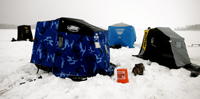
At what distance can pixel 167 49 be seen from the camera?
16.4ft

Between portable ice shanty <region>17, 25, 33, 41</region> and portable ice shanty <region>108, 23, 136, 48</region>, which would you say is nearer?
portable ice shanty <region>108, 23, 136, 48</region>

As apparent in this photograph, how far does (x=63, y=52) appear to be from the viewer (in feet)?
12.3

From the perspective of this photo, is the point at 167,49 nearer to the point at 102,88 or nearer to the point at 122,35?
the point at 102,88

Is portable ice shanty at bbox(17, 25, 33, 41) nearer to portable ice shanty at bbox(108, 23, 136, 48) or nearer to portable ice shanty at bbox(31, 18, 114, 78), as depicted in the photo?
portable ice shanty at bbox(108, 23, 136, 48)

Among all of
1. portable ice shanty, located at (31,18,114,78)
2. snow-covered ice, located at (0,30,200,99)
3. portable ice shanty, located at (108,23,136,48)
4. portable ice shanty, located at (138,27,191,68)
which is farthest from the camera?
portable ice shanty, located at (108,23,136,48)

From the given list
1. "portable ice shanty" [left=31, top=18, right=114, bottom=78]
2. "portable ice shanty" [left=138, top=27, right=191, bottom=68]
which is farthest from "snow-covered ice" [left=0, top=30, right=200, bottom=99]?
"portable ice shanty" [left=138, top=27, right=191, bottom=68]

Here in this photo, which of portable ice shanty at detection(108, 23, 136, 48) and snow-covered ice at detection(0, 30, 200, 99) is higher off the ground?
portable ice shanty at detection(108, 23, 136, 48)

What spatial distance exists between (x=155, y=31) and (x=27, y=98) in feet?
20.5

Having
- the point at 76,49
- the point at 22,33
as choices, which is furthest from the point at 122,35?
the point at 22,33

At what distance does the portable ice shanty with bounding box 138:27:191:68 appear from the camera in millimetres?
4809

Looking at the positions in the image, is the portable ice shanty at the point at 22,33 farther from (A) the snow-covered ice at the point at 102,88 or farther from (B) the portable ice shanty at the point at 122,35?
(A) the snow-covered ice at the point at 102,88

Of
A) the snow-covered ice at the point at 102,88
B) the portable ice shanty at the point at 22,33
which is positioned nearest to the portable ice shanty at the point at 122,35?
the snow-covered ice at the point at 102,88

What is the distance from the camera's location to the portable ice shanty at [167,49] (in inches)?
189

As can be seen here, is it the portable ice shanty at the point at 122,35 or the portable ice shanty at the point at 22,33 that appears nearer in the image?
the portable ice shanty at the point at 122,35
